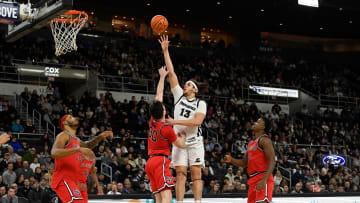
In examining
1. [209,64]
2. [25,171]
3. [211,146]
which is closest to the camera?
[25,171]

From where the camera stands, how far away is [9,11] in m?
9.91

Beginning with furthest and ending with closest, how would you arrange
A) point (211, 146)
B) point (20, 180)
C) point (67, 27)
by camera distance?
point (211, 146) < point (20, 180) < point (67, 27)

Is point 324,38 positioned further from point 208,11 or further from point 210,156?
point 210,156

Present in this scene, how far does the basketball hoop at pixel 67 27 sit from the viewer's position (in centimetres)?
1099

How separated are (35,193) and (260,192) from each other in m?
7.12


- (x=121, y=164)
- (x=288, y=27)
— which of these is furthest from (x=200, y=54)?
(x=121, y=164)

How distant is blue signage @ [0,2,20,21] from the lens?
982cm

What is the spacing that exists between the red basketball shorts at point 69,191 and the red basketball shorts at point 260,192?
2.34 meters

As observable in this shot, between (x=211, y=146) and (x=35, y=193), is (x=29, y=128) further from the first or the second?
(x=211, y=146)

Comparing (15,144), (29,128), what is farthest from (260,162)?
(29,128)

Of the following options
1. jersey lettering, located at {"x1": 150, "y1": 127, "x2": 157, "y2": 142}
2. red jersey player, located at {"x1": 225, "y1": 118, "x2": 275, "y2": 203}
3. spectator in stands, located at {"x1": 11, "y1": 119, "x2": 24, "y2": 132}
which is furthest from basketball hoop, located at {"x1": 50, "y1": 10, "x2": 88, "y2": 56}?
spectator in stands, located at {"x1": 11, "y1": 119, "x2": 24, "y2": 132}

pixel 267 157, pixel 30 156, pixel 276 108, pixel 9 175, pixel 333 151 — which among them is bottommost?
pixel 9 175

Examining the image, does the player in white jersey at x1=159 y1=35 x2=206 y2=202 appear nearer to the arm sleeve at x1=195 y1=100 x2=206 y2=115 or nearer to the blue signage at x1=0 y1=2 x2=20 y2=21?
the arm sleeve at x1=195 y1=100 x2=206 y2=115

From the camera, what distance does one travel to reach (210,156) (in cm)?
1795
